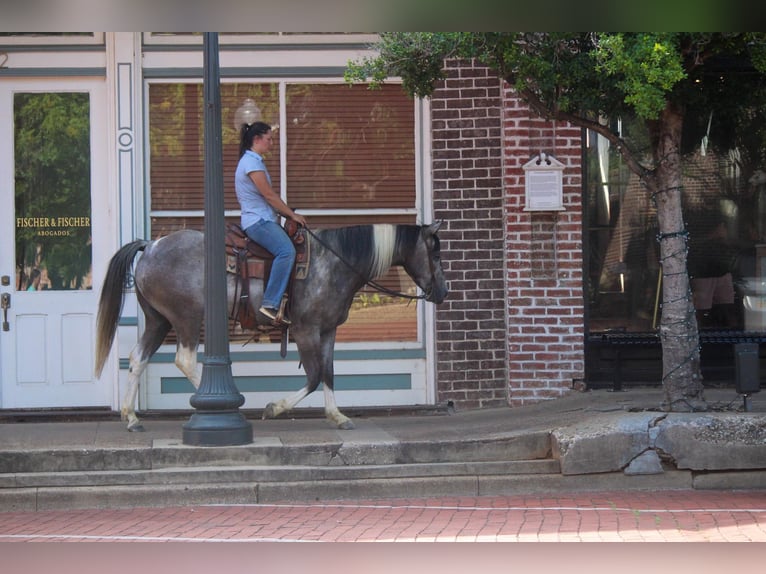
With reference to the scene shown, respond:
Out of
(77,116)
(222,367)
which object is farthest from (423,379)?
(77,116)

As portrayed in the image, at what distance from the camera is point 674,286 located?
9.23m

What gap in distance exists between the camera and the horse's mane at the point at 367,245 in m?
9.66

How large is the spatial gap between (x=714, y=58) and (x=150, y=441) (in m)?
6.29

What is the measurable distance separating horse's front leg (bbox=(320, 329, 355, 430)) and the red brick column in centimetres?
208

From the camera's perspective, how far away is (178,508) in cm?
821

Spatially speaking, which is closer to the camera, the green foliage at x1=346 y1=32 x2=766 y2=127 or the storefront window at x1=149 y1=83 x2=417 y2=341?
the green foliage at x1=346 y1=32 x2=766 y2=127

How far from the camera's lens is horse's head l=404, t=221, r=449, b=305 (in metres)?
9.68

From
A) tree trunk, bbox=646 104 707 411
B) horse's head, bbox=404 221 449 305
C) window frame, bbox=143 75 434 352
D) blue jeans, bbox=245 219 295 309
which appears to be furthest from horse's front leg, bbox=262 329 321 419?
tree trunk, bbox=646 104 707 411

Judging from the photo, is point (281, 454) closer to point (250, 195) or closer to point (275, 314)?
point (275, 314)

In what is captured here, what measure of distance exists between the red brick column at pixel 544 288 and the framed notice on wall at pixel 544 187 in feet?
0.31

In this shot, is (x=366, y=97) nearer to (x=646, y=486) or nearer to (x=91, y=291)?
(x=91, y=291)

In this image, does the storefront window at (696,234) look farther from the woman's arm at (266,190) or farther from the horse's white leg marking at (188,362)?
the horse's white leg marking at (188,362)

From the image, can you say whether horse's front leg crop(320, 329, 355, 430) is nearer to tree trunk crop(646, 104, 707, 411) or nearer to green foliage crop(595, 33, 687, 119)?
tree trunk crop(646, 104, 707, 411)

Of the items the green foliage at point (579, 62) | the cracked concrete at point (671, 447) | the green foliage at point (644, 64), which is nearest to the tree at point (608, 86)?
the green foliage at point (579, 62)
